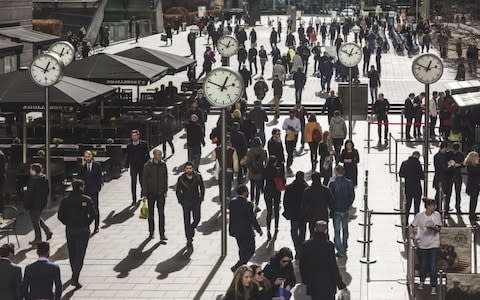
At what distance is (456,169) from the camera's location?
2055 cm

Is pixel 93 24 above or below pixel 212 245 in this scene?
above

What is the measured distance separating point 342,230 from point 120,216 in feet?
17.4

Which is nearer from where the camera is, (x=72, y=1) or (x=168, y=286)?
(x=168, y=286)

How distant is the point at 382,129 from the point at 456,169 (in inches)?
470

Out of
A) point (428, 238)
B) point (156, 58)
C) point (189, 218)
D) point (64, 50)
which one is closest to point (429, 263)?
point (428, 238)

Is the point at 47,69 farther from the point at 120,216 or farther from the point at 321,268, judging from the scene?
the point at 321,268

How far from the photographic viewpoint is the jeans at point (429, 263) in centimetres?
1493

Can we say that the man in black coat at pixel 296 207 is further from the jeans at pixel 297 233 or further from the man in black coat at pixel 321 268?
the man in black coat at pixel 321 268

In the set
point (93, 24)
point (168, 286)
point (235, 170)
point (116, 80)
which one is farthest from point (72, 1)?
point (168, 286)

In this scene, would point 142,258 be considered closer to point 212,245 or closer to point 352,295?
point 212,245

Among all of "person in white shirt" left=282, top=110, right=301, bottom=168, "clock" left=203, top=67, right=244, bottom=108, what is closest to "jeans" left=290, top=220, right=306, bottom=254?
"clock" left=203, top=67, right=244, bottom=108

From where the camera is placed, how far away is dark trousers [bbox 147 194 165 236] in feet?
59.9

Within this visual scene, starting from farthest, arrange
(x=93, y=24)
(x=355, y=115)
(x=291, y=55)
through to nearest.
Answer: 1. (x=93, y=24)
2. (x=291, y=55)
3. (x=355, y=115)

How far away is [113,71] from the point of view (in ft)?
102
